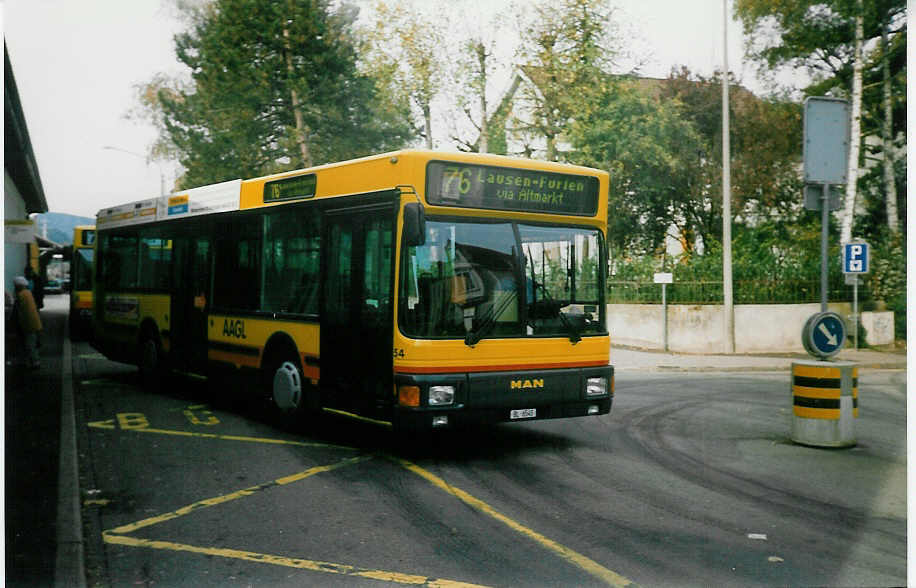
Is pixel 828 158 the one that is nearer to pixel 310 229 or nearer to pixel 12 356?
pixel 310 229

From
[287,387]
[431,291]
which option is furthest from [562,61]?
[431,291]

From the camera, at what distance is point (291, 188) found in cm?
879

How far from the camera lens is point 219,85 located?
10.0m

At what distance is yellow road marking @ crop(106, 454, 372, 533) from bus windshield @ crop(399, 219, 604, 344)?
1.40 metres

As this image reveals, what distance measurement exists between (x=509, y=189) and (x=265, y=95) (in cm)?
430

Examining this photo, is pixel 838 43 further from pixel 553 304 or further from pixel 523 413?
pixel 523 413

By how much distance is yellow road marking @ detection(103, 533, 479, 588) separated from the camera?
14.7 feet

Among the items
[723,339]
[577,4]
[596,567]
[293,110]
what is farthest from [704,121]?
[596,567]

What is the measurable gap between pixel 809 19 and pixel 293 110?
684 cm

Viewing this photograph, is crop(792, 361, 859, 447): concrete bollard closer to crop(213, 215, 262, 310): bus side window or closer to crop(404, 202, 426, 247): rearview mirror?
crop(404, 202, 426, 247): rearview mirror

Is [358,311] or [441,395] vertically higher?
[358,311]

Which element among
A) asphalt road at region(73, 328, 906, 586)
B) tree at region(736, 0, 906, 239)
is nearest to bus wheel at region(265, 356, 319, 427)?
asphalt road at region(73, 328, 906, 586)

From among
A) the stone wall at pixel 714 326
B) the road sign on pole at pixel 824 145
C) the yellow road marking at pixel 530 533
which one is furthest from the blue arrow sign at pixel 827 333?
the stone wall at pixel 714 326

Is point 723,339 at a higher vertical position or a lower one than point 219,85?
lower
